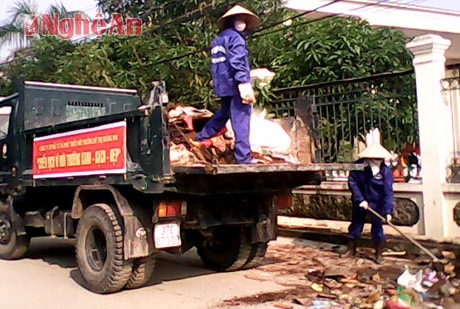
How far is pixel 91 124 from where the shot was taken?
242 inches

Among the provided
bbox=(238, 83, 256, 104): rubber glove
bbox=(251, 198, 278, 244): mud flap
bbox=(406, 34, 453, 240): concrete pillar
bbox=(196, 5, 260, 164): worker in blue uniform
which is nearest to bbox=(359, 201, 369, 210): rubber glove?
bbox=(406, 34, 453, 240): concrete pillar

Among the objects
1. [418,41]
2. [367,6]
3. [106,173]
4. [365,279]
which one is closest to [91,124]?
[106,173]

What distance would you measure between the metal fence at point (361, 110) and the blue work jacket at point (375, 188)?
2.23ft

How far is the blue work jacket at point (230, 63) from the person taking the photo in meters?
5.73

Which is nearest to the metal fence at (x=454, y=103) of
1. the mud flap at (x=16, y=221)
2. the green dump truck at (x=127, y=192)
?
the green dump truck at (x=127, y=192)

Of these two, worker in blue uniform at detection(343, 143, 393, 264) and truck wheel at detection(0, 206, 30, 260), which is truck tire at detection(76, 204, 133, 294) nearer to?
truck wheel at detection(0, 206, 30, 260)

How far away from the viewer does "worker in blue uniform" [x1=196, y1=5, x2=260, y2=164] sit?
18.8 ft

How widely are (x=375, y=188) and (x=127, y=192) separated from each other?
3.23 meters

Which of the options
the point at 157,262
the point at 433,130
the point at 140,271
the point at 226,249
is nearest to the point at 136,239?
the point at 140,271

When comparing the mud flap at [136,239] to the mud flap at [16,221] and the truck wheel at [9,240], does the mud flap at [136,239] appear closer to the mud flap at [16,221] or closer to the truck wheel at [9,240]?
the mud flap at [16,221]

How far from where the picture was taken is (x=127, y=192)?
6047 millimetres

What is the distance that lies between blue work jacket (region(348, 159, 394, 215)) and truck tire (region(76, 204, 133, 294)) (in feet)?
10.4

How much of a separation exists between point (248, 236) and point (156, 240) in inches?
63.9

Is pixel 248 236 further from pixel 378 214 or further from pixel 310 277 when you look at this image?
pixel 378 214
